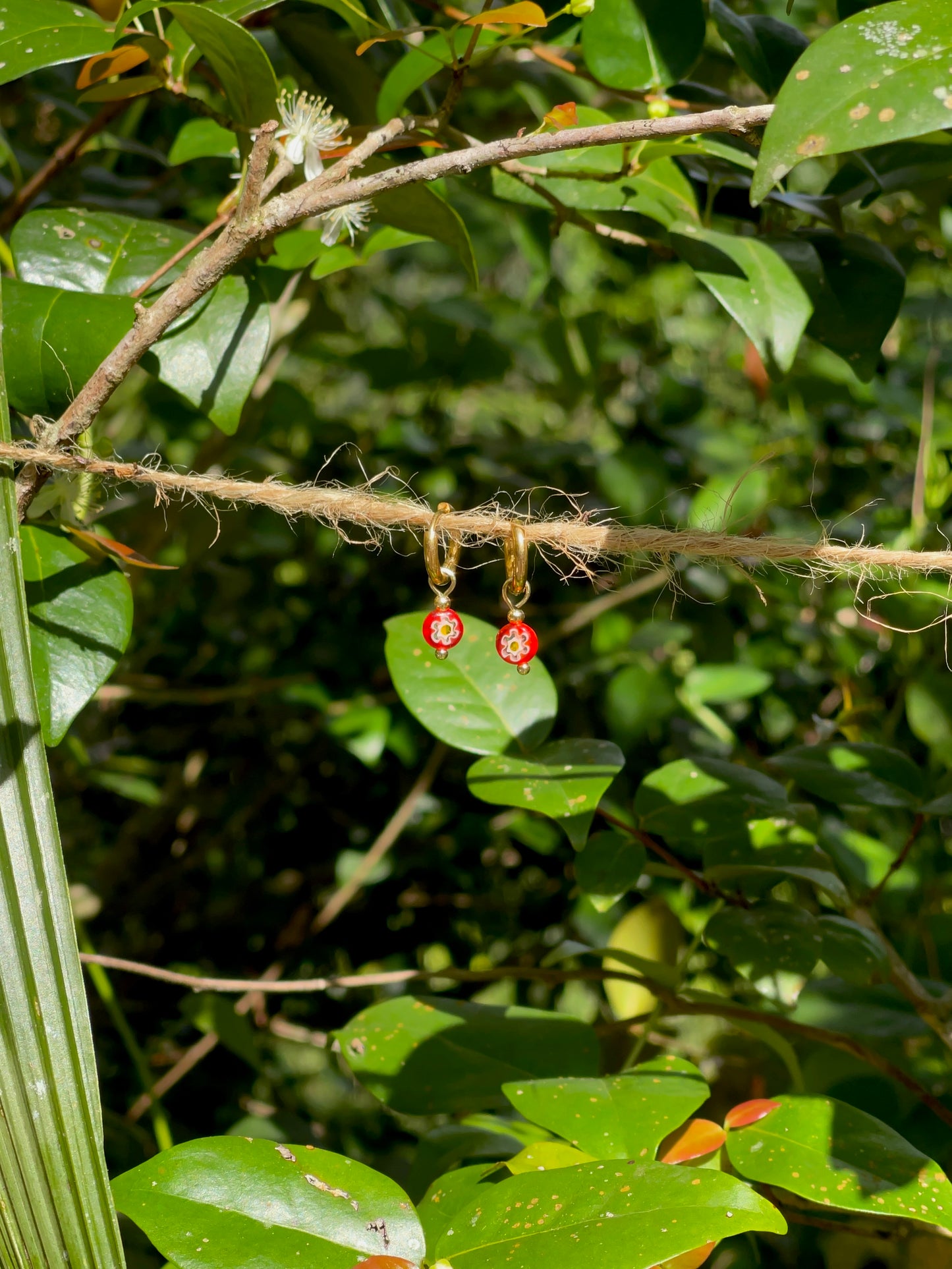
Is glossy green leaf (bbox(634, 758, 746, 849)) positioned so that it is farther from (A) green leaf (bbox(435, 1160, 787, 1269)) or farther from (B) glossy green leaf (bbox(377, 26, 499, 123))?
(B) glossy green leaf (bbox(377, 26, 499, 123))

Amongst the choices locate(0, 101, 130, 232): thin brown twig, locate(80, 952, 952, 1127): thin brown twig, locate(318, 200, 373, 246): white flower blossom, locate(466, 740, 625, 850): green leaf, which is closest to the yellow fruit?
locate(80, 952, 952, 1127): thin brown twig

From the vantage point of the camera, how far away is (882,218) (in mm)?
960

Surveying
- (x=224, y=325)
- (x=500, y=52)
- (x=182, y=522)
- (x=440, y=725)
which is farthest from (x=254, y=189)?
(x=182, y=522)

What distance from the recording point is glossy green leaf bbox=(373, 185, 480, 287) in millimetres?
421

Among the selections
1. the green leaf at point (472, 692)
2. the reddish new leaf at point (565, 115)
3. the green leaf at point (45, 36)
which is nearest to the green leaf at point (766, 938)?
the green leaf at point (472, 692)

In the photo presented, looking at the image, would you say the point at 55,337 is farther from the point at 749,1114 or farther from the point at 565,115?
the point at 749,1114

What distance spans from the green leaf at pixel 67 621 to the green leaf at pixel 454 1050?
0.21 meters

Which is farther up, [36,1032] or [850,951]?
[36,1032]

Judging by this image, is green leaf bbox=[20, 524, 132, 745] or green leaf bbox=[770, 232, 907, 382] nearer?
green leaf bbox=[20, 524, 132, 745]

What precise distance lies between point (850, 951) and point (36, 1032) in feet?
1.13

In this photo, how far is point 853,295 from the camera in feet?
1.70

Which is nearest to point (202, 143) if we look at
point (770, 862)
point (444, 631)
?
point (444, 631)

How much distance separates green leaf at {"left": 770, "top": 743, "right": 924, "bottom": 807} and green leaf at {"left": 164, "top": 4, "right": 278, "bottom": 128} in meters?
0.39

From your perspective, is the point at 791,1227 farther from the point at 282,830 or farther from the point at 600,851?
the point at 282,830
